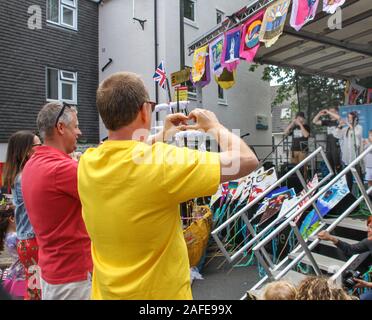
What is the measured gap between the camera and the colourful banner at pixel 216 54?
19.6ft

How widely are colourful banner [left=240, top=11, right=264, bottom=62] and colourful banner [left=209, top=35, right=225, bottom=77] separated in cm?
63

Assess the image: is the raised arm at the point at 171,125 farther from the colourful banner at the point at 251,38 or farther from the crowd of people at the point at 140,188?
the colourful banner at the point at 251,38

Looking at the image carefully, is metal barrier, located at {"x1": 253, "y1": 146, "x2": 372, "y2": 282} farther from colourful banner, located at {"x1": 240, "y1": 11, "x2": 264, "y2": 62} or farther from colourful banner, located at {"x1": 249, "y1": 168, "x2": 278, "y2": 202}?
colourful banner, located at {"x1": 240, "y1": 11, "x2": 264, "y2": 62}

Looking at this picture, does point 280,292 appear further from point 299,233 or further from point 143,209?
point 299,233

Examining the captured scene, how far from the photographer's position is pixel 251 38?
517 cm

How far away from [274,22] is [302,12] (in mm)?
524

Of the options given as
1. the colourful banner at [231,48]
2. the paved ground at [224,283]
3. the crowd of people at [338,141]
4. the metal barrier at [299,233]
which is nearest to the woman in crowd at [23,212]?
the metal barrier at [299,233]

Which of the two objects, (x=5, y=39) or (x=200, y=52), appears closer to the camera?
(x=200, y=52)

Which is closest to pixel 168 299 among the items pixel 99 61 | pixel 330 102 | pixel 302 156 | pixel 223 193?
pixel 223 193

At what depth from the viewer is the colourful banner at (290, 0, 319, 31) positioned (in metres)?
4.00

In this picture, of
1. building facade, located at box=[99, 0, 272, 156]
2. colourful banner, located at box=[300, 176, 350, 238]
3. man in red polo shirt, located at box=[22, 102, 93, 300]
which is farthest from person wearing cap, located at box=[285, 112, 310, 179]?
man in red polo shirt, located at box=[22, 102, 93, 300]

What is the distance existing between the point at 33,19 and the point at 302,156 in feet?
28.3

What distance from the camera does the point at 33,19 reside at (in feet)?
33.7

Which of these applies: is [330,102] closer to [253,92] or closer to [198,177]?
[253,92]
